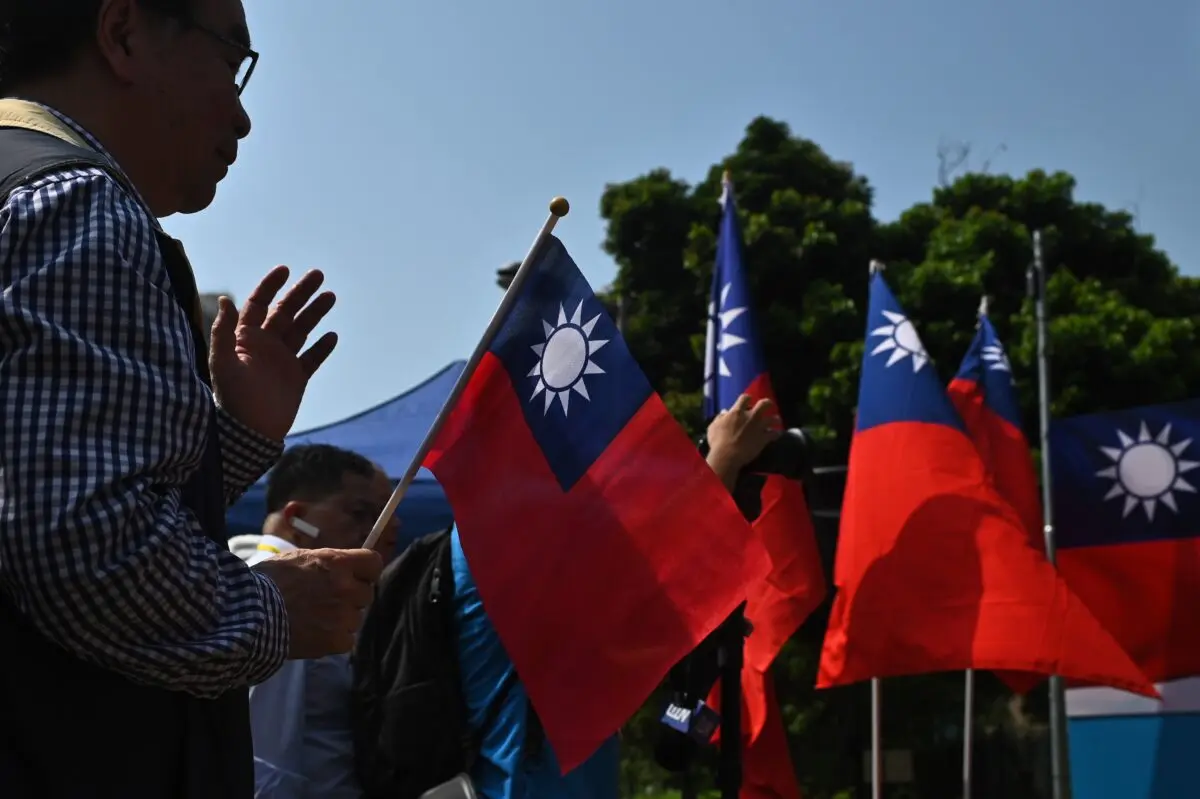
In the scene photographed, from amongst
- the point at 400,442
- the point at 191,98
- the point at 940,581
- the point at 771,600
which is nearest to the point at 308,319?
the point at 191,98

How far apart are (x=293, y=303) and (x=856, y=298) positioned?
1148 centimetres

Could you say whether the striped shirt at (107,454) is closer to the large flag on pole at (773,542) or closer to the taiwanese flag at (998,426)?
the large flag on pole at (773,542)

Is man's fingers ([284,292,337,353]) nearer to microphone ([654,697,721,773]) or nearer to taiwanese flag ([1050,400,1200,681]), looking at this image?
microphone ([654,697,721,773])

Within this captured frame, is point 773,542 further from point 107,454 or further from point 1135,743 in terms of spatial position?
point 107,454

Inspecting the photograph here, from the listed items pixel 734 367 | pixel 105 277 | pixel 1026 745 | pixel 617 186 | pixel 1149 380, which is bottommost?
pixel 1026 745

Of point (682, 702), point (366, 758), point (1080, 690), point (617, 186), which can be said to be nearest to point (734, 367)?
point (1080, 690)

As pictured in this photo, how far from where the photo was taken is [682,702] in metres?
3.72

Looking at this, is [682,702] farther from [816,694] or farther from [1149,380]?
[1149,380]

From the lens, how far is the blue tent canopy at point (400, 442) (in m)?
6.52

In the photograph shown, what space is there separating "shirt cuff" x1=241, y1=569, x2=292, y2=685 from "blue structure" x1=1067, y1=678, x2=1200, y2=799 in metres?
6.08

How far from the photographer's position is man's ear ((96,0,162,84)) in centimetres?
141

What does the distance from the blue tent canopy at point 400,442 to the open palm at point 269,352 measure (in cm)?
450

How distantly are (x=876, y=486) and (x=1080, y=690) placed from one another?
1961mm

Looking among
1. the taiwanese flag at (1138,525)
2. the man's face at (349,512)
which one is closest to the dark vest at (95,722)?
the man's face at (349,512)
